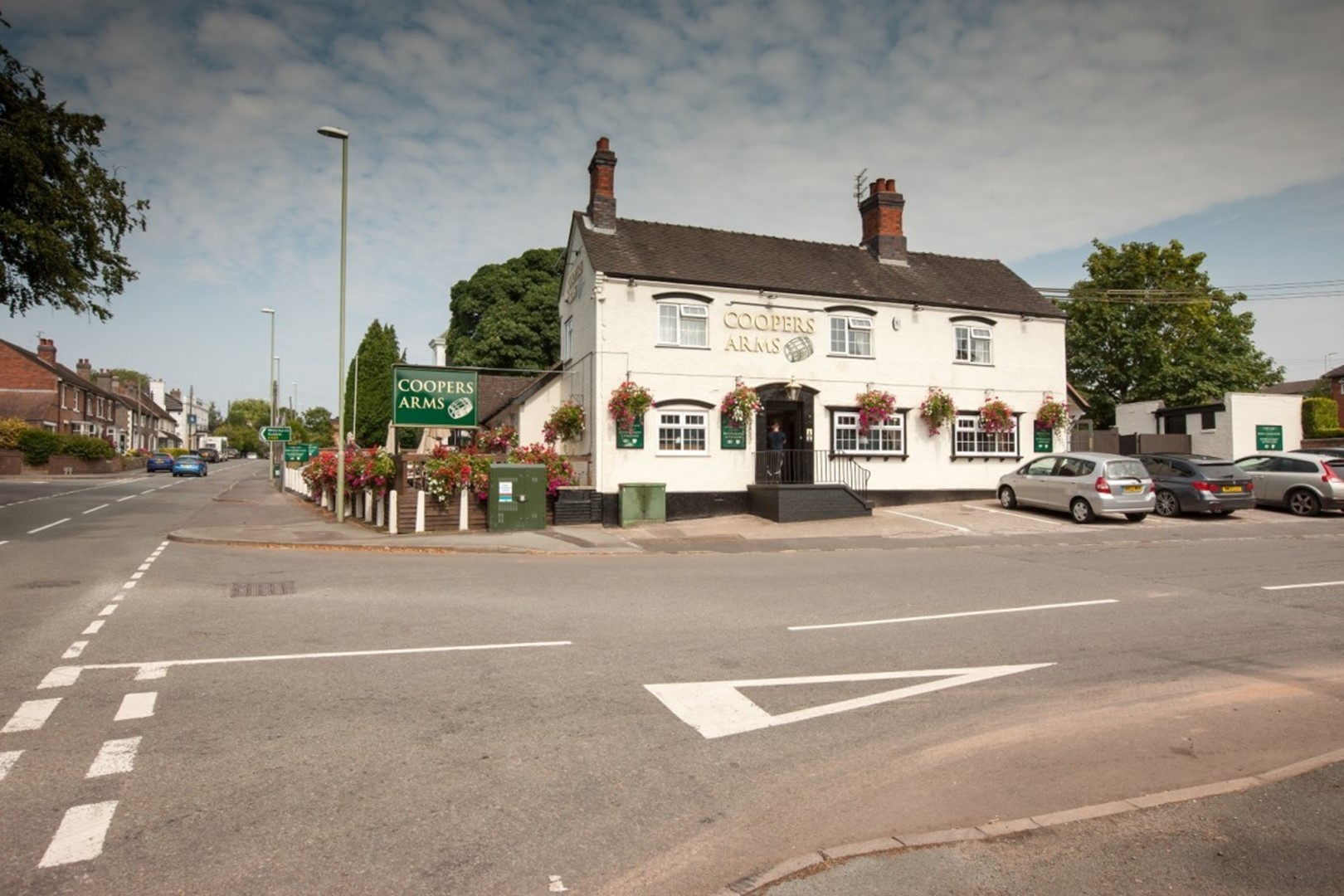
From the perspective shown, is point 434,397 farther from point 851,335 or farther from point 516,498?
point 851,335

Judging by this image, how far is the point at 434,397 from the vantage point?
20.0 m

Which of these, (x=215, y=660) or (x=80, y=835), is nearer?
(x=80, y=835)

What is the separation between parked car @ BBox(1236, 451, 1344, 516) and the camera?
20141 mm

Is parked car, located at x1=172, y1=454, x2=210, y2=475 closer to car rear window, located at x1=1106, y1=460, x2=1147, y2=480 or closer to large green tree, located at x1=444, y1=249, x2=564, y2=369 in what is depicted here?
large green tree, located at x1=444, y1=249, x2=564, y2=369

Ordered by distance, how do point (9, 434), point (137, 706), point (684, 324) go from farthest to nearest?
point (9, 434), point (684, 324), point (137, 706)

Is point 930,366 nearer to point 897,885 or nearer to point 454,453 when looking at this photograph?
point 454,453

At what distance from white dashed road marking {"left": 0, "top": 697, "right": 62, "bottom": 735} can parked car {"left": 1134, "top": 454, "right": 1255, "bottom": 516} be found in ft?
69.0

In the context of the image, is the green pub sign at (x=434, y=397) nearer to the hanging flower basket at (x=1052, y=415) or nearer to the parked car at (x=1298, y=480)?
the hanging flower basket at (x=1052, y=415)

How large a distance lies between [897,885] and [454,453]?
16900 millimetres

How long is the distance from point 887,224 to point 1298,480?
1324cm

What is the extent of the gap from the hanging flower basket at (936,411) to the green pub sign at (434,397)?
41.5 ft

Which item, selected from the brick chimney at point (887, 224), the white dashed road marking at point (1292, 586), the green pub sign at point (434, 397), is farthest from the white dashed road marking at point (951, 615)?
the brick chimney at point (887, 224)

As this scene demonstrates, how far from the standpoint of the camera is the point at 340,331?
63.2 ft

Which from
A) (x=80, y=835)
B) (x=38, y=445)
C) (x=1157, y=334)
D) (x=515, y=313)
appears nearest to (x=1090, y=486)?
(x=80, y=835)
